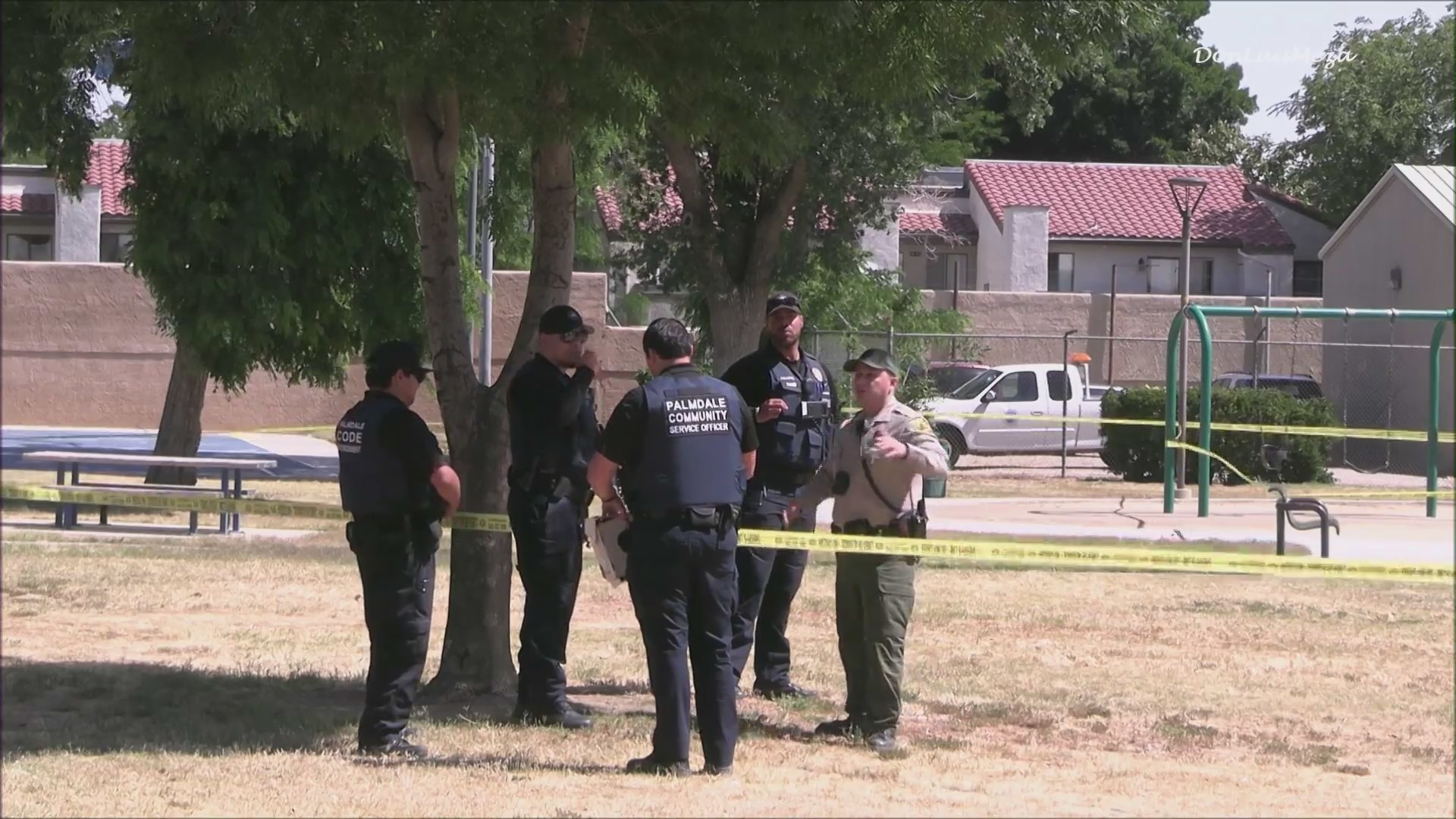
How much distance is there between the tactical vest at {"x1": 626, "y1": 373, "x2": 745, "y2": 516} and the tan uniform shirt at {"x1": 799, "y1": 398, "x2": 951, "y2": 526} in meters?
0.87

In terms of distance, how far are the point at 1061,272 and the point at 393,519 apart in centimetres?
3993

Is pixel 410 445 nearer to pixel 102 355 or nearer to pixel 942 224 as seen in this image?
pixel 102 355

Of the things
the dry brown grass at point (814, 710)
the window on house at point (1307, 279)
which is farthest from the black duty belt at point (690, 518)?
the window on house at point (1307, 279)

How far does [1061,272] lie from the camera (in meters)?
45.2

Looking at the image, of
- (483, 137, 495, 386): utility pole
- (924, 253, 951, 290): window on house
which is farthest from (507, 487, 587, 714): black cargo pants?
(924, 253, 951, 290): window on house

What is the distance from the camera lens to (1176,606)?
38.9 ft

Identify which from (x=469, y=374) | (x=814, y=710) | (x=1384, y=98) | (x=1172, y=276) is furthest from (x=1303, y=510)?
(x=1172, y=276)

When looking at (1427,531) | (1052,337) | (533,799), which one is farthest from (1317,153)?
(533,799)

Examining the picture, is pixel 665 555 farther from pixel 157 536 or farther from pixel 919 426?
pixel 157 536

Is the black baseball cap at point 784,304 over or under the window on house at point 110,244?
under

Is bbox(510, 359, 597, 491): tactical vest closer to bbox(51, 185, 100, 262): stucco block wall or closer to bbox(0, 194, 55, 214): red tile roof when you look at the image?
bbox(51, 185, 100, 262): stucco block wall

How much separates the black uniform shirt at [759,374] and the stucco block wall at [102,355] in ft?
78.2

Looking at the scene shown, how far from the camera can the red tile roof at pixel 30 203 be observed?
4284 cm

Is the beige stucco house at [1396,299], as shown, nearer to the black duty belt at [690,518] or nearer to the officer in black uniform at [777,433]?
the officer in black uniform at [777,433]
